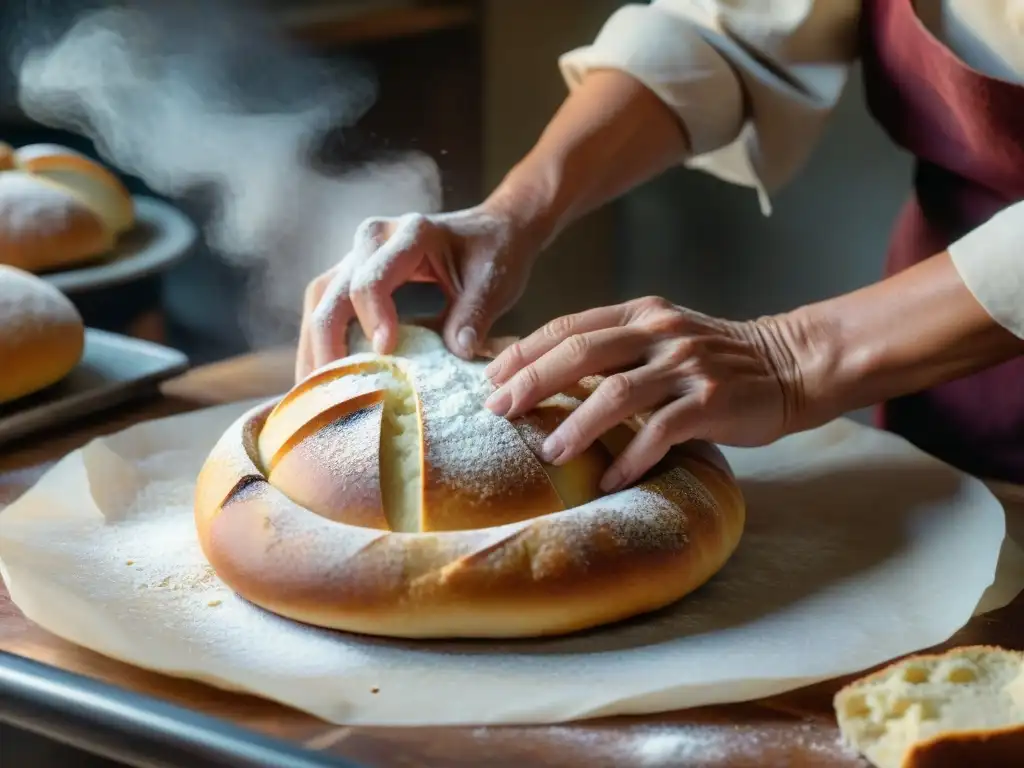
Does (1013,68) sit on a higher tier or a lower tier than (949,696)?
higher

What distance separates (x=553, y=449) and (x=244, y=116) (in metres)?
1.21

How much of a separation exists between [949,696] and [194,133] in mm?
1556

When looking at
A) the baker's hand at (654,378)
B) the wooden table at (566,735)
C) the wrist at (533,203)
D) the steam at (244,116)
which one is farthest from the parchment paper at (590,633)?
the steam at (244,116)

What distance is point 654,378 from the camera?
91 centimetres

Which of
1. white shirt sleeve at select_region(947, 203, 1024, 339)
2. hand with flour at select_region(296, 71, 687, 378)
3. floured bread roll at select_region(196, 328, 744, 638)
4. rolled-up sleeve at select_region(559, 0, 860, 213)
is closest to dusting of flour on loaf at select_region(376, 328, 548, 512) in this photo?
floured bread roll at select_region(196, 328, 744, 638)

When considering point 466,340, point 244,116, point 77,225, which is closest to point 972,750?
point 466,340

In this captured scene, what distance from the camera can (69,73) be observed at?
1923 millimetres

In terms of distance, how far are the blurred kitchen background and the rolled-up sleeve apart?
1.39 feet

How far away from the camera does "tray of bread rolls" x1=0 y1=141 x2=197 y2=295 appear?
1.64 m

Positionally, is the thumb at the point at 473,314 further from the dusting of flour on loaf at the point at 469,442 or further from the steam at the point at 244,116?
the steam at the point at 244,116

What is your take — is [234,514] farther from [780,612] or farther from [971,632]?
[971,632]

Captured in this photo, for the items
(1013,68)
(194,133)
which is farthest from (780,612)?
(194,133)

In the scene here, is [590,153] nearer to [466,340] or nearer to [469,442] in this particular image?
[466,340]

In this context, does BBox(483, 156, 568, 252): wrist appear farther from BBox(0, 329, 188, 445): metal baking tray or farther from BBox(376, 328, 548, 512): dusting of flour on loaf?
BBox(0, 329, 188, 445): metal baking tray
